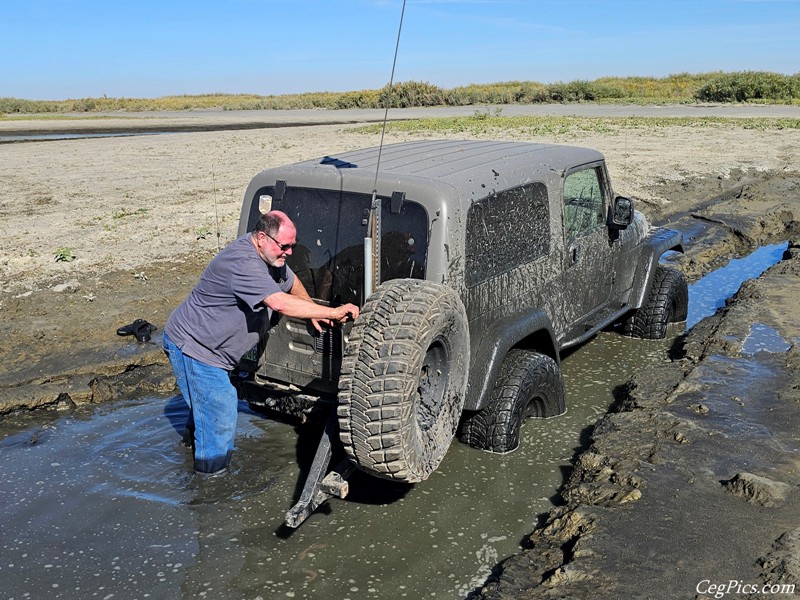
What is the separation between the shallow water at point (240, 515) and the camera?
4180 mm

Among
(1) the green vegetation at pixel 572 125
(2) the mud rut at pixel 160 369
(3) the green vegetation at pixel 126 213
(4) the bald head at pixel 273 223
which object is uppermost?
(1) the green vegetation at pixel 572 125

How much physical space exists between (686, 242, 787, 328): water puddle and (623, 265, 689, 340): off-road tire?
84cm

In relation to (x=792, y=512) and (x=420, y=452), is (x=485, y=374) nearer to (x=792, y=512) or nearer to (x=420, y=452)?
(x=420, y=452)

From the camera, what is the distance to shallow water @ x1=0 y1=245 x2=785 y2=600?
418 centimetres

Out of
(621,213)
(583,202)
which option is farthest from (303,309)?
(621,213)

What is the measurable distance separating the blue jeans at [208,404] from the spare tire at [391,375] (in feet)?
3.58

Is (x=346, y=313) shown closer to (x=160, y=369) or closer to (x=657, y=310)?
(x=160, y=369)

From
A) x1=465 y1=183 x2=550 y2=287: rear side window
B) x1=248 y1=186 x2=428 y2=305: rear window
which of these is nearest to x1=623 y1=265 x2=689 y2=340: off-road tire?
x1=465 y1=183 x2=550 y2=287: rear side window

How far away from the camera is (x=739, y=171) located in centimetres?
1888

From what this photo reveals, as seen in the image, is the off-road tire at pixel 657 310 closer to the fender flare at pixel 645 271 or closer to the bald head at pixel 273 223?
the fender flare at pixel 645 271

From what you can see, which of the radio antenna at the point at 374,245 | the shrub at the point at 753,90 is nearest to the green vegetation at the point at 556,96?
the shrub at the point at 753,90

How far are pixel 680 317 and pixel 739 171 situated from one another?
39.5 feet

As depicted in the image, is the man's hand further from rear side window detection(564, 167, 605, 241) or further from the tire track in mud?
rear side window detection(564, 167, 605, 241)

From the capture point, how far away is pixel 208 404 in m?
4.86
